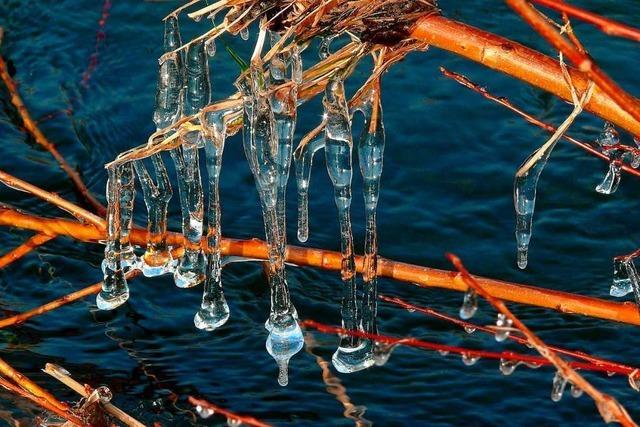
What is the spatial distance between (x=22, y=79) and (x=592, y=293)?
3645mm

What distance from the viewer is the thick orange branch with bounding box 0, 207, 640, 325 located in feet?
9.29

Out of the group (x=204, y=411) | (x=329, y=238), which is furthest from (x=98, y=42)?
(x=204, y=411)

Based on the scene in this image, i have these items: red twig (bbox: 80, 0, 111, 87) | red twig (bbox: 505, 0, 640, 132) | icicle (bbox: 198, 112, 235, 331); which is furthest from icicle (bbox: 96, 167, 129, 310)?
red twig (bbox: 80, 0, 111, 87)

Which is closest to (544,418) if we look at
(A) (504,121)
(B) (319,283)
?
(B) (319,283)

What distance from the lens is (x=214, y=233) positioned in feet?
10.7

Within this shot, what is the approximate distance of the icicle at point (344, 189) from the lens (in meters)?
2.92

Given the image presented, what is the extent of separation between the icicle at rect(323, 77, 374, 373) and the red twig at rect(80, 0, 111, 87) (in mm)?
3482

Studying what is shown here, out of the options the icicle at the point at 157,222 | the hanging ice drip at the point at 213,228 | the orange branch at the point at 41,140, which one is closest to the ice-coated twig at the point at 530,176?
the hanging ice drip at the point at 213,228

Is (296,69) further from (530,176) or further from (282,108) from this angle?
(530,176)

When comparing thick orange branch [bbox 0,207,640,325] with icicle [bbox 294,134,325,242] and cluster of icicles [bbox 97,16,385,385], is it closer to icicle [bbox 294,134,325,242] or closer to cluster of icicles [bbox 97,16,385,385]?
cluster of icicles [bbox 97,16,385,385]

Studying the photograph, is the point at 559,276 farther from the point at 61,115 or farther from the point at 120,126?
the point at 61,115

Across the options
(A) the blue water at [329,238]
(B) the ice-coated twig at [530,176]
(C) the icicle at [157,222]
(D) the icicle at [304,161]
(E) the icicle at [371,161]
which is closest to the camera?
(B) the ice-coated twig at [530,176]

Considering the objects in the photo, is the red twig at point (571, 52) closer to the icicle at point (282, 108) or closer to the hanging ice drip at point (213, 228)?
the icicle at point (282, 108)

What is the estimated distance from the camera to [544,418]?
3.73 metres
